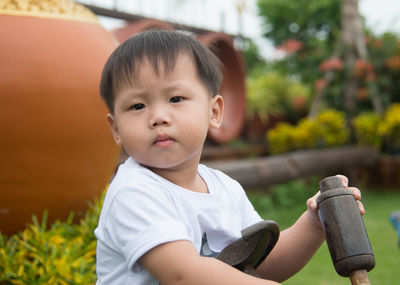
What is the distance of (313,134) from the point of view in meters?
6.69

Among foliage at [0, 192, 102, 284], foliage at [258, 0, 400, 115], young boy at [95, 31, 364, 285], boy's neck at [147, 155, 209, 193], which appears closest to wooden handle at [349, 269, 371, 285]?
young boy at [95, 31, 364, 285]

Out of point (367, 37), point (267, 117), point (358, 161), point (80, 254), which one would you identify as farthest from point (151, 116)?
point (367, 37)

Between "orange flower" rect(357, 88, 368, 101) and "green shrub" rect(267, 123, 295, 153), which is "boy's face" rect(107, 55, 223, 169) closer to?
"green shrub" rect(267, 123, 295, 153)

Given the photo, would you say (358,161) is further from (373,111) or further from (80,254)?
(80,254)

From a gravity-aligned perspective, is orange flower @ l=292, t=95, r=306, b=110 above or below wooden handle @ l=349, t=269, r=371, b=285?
above

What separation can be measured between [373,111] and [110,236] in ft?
23.8

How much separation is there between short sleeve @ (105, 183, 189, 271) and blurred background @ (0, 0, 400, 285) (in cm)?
86

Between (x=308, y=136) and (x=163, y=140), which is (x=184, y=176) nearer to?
(x=163, y=140)

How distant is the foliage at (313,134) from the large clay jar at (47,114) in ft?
15.5

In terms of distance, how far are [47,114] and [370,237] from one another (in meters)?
3.06

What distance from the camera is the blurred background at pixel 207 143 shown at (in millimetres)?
2098

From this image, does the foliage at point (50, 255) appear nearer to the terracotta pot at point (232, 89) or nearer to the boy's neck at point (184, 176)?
the boy's neck at point (184, 176)

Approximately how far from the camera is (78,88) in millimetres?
2213

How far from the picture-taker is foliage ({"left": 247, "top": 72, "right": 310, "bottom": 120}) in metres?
8.21
